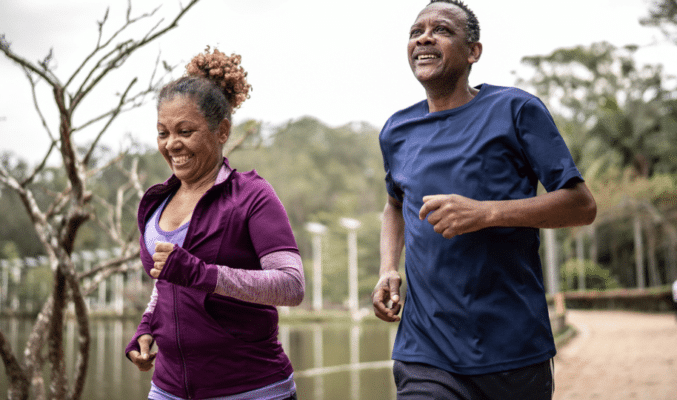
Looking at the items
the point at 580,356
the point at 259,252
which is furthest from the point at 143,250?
the point at 580,356

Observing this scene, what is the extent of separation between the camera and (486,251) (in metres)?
2.03

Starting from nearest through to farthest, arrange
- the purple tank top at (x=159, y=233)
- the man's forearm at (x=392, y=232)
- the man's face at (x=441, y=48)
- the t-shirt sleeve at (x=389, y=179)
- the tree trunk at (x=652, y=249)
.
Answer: the purple tank top at (x=159, y=233), the man's face at (x=441, y=48), the t-shirt sleeve at (x=389, y=179), the man's forearm at (x=392, y=232), the tree trunk at (x=652, y=249)

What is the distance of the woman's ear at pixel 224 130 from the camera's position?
220 centimetres

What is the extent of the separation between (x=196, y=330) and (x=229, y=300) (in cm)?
13

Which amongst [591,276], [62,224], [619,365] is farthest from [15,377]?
[591,276]

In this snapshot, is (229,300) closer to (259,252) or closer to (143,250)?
(259,252)

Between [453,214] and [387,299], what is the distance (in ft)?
1.72

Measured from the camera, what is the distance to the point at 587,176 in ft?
127

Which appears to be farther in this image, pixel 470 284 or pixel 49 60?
pixel 49 60

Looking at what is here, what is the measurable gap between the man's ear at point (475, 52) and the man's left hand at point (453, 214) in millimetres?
583

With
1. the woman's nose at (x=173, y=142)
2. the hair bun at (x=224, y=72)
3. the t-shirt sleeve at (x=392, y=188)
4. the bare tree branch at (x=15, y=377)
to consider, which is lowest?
the bare tree branch at (x=15, y=377)

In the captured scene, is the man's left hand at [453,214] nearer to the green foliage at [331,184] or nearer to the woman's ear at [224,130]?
the woman's ear at [224,130]

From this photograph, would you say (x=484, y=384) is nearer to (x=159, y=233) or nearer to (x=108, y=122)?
(x=159, y=233)

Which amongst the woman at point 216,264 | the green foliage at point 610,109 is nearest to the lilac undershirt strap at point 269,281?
the woman at point 216,264
